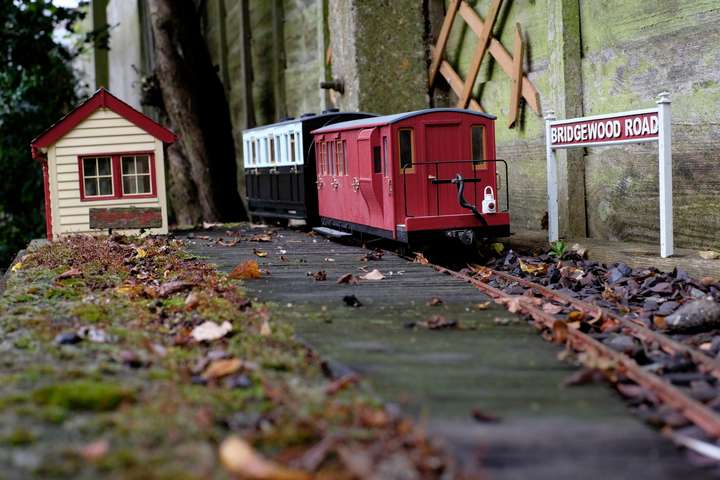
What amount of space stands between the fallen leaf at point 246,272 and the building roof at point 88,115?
199 inches

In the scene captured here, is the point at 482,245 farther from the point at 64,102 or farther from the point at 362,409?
the point at 64,102

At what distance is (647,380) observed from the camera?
16.6 ft

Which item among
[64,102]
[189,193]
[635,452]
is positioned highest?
[64,102]

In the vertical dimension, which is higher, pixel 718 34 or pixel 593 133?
pixel 718 34

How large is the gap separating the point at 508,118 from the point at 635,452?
968 centimetres

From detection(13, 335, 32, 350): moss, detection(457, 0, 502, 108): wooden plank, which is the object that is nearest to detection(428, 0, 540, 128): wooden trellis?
detection(457, 0, 502, 108): wooden plank

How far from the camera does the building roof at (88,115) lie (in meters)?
13.1

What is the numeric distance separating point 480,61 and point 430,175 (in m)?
3.64

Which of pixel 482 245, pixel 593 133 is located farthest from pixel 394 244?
pixel 593 133

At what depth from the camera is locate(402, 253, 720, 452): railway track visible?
4.41 m

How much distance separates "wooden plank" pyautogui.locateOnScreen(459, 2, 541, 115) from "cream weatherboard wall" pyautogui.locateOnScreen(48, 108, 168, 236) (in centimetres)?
486

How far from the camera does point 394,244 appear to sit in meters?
12.2

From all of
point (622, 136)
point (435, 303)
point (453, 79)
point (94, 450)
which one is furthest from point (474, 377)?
point (453, 79)

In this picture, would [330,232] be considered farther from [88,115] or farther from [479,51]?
[88,115]
